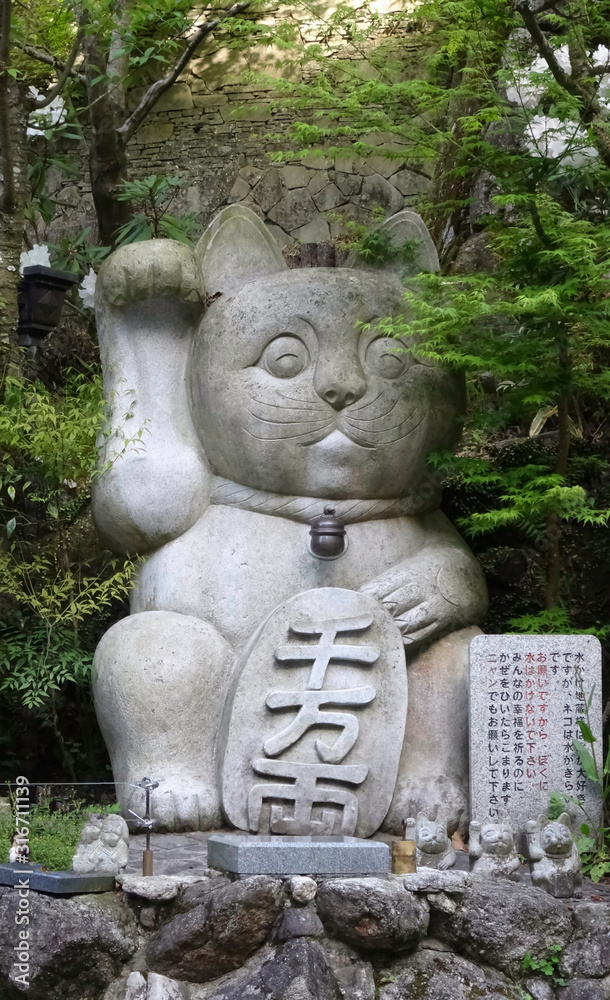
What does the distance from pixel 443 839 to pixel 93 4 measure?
5262 mm

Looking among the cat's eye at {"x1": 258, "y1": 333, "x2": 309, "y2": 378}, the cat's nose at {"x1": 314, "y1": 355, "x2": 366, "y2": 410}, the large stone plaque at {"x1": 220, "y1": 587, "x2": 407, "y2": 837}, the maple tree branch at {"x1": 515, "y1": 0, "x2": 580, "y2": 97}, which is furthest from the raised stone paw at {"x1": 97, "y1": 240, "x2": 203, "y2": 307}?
the maple tree branch at {"x1": 515, "y1": 0, "x2": 580, "y2": 97}

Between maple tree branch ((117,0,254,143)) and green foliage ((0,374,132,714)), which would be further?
maple tree branch ((117,0,254,143))

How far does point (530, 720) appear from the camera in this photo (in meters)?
5.81

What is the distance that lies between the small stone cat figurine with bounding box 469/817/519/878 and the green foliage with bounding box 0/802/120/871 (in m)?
1.62

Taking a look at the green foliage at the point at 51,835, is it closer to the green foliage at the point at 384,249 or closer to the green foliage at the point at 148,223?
the green foliage at the point at 384,249

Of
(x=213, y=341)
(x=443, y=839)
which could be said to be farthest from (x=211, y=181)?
(x=443, y=839)

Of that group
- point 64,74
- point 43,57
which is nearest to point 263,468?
point 64,74

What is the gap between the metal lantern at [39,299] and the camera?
7855 millimetres

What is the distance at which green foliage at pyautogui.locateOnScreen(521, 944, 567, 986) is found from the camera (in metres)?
4.73

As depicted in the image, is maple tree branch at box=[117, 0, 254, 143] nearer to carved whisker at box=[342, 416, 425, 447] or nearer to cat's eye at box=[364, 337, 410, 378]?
cat's eye at box=[364, 337, 410, 378]

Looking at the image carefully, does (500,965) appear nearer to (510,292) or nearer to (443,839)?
(443,839)

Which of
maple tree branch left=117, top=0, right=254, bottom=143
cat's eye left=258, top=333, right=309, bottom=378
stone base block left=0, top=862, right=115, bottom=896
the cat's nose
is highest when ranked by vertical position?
maple tree branch left=117, top=0, right=254, bottom=143

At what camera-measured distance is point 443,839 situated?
5.22 meters

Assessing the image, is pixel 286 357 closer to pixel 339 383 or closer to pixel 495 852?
pixel 339 383
